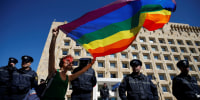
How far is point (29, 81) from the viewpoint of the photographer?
312 cm

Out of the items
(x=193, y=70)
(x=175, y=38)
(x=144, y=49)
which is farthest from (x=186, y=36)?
(x=144, y=49)

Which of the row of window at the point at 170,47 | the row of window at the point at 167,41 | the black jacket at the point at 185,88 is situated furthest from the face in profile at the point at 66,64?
the row of window at the point at 167,41

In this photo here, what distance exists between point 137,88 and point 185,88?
3.95ft

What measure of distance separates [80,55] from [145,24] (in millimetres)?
18414

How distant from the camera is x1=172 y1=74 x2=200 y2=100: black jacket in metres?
2.63

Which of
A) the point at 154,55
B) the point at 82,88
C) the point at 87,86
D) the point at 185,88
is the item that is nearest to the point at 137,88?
the point at 185,88

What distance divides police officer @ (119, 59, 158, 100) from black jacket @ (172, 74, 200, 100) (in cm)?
55

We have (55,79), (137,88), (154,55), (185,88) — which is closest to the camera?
(55,79)

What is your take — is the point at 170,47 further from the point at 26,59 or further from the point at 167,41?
the point at 26,59

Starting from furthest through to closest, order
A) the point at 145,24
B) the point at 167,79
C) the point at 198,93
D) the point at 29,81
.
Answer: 1. the point at 167,79
2. the point at 145,24
3. the point at 29,81
4. the point at 198,93

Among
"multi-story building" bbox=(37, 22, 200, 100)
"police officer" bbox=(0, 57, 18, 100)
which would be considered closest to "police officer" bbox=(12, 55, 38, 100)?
"police officer" bbox=(0, 57, 18, 100)

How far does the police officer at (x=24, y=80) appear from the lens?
115 inches

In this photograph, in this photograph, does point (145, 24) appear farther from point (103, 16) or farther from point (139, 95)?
point (139, 95)

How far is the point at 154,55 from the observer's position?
2367cm
